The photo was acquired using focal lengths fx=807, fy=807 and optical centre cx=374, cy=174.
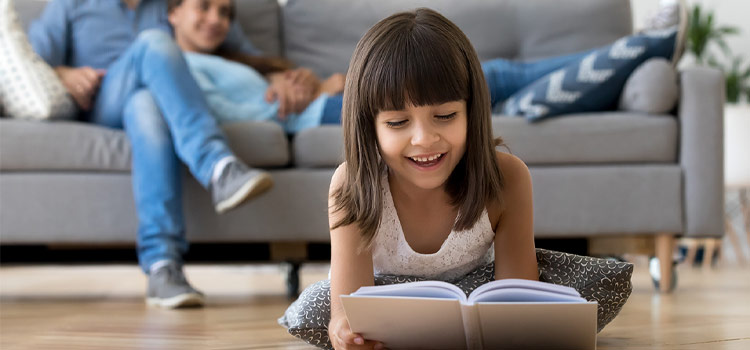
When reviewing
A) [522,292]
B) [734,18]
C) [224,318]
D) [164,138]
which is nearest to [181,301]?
[224,318]

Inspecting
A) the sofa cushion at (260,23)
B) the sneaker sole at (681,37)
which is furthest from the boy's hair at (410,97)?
the sofa cushion at (260,23)

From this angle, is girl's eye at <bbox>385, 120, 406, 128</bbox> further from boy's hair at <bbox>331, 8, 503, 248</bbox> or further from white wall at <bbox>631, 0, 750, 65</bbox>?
white wall at <bbox>631, 0, 750, 65</bbox>

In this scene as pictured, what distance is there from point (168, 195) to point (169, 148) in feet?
0.39

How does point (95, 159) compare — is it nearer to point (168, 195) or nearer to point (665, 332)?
point (168, 195)

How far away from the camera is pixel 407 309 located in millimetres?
846

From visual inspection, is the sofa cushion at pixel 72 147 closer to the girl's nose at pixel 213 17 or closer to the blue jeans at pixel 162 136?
the blue jeans at pixel 162 136

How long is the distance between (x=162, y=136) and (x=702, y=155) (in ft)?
4.42

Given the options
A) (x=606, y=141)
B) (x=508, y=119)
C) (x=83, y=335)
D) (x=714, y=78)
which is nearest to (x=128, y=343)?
(x=83, y=335)

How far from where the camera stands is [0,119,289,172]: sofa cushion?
6.71ft

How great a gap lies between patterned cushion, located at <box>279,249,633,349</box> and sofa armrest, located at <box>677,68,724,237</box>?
0.95 meters

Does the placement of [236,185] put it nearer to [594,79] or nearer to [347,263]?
[347,263]

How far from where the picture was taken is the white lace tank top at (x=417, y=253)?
45.9 inches

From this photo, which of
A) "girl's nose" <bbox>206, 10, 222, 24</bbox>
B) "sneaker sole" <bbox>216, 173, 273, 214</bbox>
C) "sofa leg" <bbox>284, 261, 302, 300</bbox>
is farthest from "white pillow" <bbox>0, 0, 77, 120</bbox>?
"sofa leg" <bbox>284, 261, 302, 300</bbox>

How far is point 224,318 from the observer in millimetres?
1651
